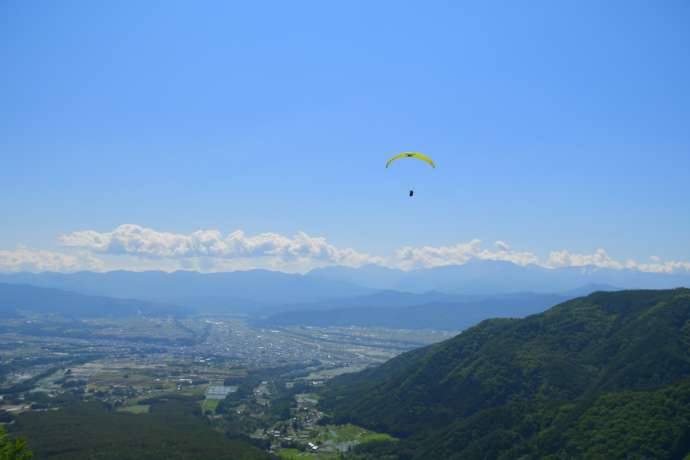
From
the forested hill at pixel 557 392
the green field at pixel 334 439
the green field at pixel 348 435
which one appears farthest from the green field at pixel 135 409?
the green field at pixel 348 435

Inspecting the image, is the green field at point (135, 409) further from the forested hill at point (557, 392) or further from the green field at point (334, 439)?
the green field at point (334, 439)

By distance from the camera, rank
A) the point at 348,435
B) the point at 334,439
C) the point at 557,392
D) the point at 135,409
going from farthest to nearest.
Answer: the point at 135,409 < the point at 348,435 < the point at 334,439 < the point at 557,392

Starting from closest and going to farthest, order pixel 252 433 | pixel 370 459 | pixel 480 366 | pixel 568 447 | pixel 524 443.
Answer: pixel 568 447 < pixel 524 443 < pixel 370 459 < pixel 252 433 < pixel 480 366

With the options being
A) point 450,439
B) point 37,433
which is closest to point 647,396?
point 450,439

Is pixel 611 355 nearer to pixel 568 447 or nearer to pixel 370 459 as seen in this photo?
pixel 568 447

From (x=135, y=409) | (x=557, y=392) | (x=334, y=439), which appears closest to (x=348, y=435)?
(x=334, y=439)

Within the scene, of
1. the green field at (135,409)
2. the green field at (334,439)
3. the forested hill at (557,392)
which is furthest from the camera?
the green field at (135,409)

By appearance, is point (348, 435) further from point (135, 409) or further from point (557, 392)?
point (135, 409)

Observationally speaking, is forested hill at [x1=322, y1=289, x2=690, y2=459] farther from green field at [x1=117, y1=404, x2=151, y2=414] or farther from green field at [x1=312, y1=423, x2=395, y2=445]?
green field at [x1=117, y1=404, x2=151, y2=414]
